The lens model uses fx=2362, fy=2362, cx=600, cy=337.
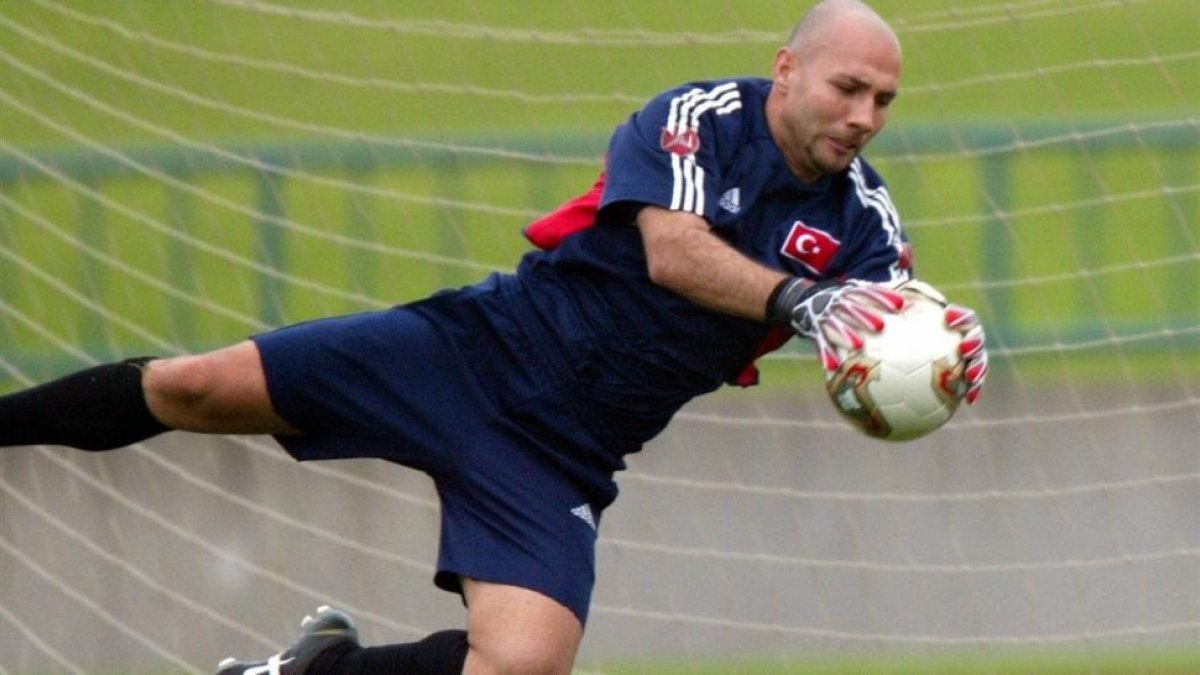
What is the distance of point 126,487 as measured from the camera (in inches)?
345

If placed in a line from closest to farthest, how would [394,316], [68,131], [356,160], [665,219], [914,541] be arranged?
[665,219] → [394,316] → [68,131] → [914,541] → [356,160]

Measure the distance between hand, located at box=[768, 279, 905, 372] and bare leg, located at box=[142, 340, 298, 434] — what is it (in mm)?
1060

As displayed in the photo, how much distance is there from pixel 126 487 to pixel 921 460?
294cm

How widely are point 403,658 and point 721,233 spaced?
1.07m

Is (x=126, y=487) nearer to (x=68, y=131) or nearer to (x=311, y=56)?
(x=68, y=131)

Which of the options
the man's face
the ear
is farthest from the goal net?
the man's face

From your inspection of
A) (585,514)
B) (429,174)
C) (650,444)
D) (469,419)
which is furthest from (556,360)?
(429,174)

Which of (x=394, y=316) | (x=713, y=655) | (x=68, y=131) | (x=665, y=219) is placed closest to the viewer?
(x=665, y=219)

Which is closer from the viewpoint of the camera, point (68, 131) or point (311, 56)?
point (68, 131)

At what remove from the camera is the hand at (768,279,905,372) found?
404 cm

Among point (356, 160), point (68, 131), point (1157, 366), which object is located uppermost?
point (68, 131)

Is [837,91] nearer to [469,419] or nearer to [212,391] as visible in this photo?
[469,419]

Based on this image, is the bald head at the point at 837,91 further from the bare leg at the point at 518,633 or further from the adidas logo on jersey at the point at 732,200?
the bare leg at the point at 518,633

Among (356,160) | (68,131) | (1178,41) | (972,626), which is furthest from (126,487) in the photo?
(1178,41)
